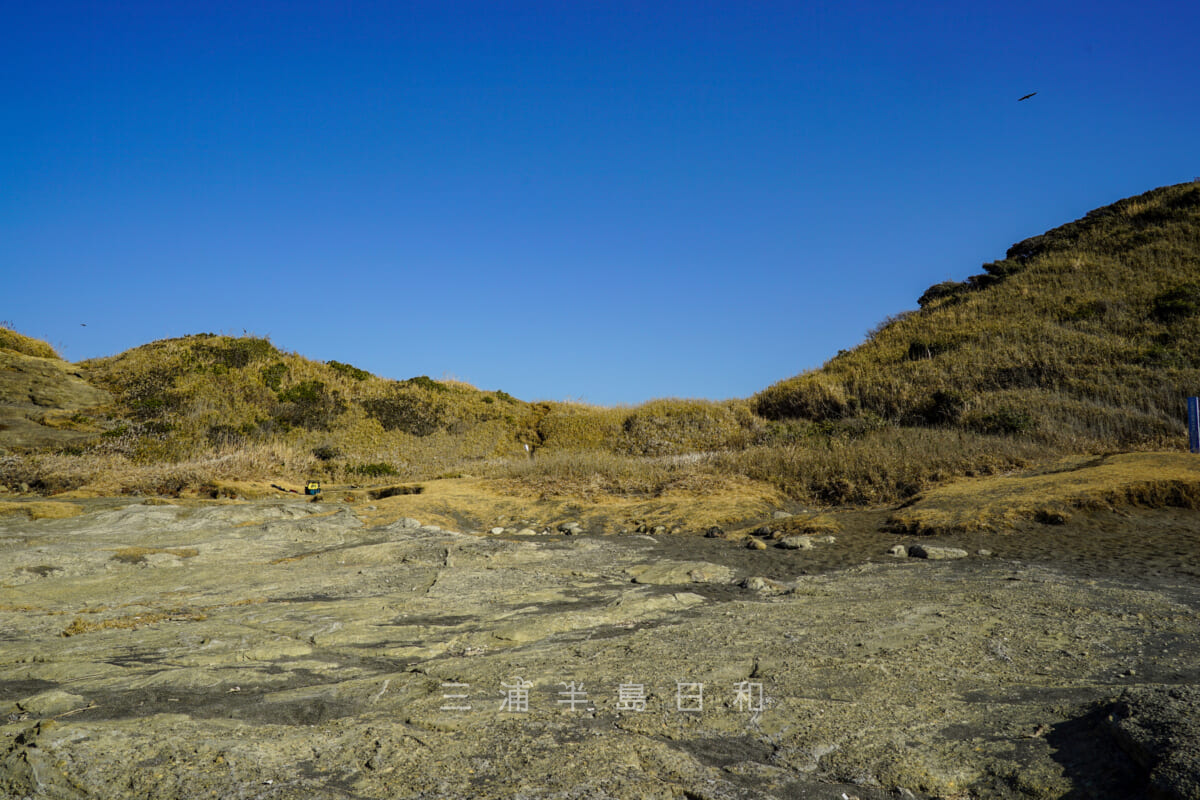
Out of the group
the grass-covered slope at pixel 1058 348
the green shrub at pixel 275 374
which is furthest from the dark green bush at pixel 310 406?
the grass-covered slope at pixel 1058 348

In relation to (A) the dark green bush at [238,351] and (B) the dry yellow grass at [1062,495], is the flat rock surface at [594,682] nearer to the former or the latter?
(B) the dry yellow grass at [1062,495]

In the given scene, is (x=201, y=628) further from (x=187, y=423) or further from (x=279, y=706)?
(x=187, y=423)

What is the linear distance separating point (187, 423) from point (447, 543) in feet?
52.3

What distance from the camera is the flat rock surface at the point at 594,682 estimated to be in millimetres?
2619

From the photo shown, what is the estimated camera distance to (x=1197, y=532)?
7.32 meters

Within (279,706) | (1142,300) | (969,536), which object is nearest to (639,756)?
(279,706)

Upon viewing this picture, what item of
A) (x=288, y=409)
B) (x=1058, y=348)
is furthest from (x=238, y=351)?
→ (x=1058, y=348)

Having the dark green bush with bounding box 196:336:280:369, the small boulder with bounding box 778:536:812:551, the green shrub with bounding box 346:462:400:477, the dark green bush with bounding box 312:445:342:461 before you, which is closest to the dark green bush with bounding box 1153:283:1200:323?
the small boulder with bounding box 778:536:812:551

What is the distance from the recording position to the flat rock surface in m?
2.62

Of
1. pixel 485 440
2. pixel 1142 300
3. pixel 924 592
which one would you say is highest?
pixel 1142 300

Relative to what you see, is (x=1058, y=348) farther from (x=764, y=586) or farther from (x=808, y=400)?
(x=764, y=586)

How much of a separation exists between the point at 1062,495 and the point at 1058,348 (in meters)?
14.1

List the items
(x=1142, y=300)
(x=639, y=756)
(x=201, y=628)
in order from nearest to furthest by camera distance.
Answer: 1. (x=639, y=756)
2. (x=201, y=628)
3. (x=1142, y=300)

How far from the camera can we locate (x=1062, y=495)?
8.65 metres
